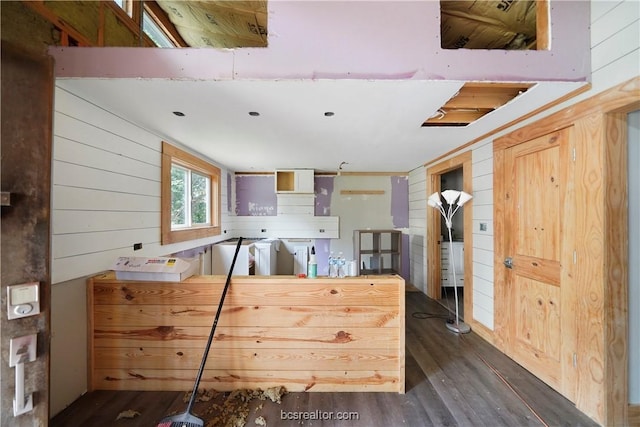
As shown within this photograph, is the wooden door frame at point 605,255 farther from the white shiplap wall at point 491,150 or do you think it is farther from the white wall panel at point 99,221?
the white wall panel at point 99,221

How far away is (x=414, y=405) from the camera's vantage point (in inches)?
63.1

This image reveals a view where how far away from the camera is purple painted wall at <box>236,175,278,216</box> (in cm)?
423

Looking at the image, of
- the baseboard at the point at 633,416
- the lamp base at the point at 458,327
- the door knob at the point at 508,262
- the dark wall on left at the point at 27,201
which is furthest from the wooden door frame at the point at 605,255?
the dark wall on left at the point at 27,201

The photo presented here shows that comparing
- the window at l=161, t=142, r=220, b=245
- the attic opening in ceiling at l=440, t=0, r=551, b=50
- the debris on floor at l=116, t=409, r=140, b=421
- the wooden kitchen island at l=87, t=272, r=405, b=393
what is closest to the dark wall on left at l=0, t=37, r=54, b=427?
the debris on floor at l=116, t=409, r=140, b=421

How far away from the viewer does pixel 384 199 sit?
4.30m

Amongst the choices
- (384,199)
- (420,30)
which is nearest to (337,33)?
(420,30)

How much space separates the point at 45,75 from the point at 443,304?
14.1ft

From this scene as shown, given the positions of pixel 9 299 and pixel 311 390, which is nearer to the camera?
pixel 9 299

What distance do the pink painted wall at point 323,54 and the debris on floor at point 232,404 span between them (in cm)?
210

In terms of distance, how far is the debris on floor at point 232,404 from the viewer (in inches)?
57.5

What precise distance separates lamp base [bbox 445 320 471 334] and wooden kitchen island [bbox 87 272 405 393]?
4.11ft

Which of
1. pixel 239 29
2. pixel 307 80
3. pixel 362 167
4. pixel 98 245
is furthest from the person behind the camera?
pixel 362 167

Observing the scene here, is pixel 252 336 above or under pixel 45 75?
under

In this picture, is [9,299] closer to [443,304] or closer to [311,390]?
[311,390]
